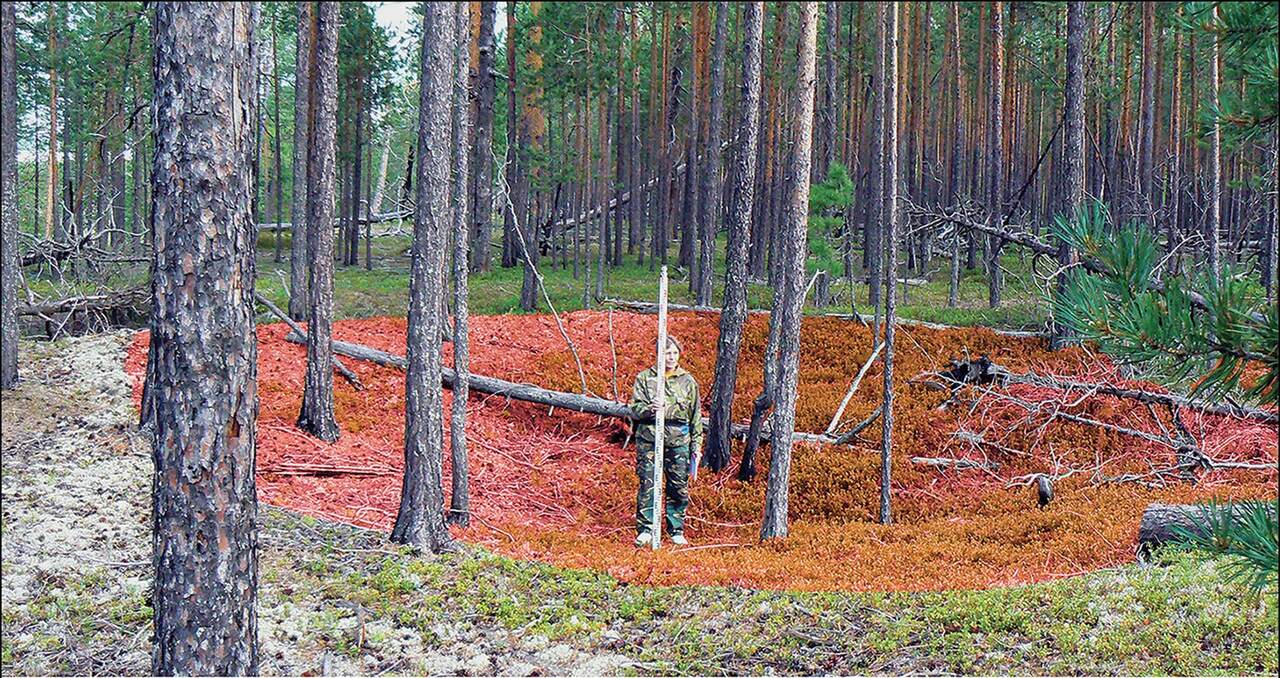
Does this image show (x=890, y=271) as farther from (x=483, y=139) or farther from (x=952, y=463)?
(x=483, y=139)

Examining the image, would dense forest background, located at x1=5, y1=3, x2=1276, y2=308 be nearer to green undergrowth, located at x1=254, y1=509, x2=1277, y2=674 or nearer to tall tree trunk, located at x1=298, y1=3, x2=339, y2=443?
tall tree trunk, located at x1=298, y1=3, x2=339, y2=443

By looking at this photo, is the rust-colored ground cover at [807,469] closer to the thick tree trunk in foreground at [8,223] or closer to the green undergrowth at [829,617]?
the green undergrowth at [829,617]

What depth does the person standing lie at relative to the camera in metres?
9.53

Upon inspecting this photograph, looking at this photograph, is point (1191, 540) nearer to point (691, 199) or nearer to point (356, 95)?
point (691, 199)

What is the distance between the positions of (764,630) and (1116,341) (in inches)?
154

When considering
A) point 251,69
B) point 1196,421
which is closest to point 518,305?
point 1196,421

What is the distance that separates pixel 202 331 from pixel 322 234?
6.95m

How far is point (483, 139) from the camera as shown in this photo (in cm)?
2509

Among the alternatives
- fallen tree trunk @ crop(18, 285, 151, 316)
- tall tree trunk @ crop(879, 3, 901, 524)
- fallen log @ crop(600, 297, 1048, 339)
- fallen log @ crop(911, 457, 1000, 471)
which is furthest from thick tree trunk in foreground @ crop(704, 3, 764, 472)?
fallen tree trunk @ crop(18, 285, 151, 316)

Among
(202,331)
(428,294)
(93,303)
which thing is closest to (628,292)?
(93,303)

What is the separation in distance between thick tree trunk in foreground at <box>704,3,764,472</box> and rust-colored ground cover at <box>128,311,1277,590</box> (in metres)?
1.29

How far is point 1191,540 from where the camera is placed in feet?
11.1

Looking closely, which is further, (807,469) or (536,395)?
(536,395)

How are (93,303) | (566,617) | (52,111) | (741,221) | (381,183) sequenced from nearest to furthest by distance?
(566,617) → (741,221) → (93,303) → (52,111) → (381,183)
